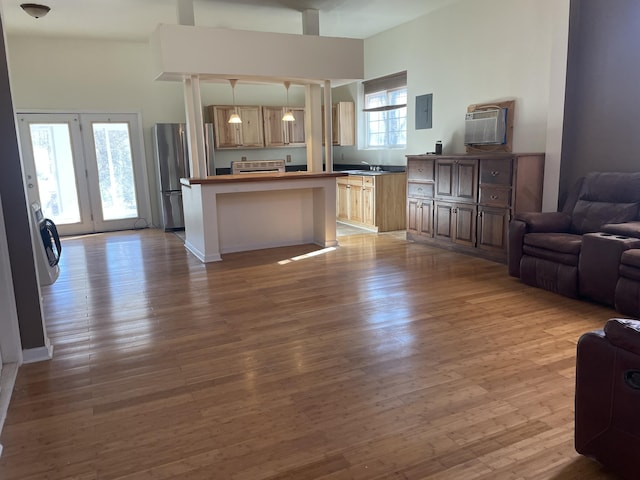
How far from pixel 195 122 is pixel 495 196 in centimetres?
366

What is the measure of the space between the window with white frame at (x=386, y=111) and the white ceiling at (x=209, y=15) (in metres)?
0.90

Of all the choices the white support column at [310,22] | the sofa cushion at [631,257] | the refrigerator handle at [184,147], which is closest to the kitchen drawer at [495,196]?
the sofa cushion at [631,257]

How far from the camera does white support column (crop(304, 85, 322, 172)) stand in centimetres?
653

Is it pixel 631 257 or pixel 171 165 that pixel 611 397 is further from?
pixel 171 165

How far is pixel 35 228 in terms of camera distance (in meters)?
4.84

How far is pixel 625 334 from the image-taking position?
1.72m

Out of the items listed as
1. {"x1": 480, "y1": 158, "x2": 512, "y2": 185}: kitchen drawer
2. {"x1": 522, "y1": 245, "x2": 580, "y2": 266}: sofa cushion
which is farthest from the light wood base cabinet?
{"x1": 522, "y1": 245, "x2": 580, "y2": 266}: sofa cushion

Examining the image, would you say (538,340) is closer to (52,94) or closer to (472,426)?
(472,426)

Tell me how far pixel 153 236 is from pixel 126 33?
10.3 feet

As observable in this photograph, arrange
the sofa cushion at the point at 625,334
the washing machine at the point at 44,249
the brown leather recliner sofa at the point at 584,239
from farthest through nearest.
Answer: the washing machine at the point at 44,249
the brown leather recliner sofa at the point at 584,239
the sofa cushion at the point at 625,334

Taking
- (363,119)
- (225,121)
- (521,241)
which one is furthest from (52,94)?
(521,241)

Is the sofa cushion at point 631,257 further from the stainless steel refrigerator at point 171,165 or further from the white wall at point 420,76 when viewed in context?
the stainless steel refrigerator at point 171,165

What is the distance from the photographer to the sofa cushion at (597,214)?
4.18 metres

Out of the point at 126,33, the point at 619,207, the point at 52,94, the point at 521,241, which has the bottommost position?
the point at 521,241
